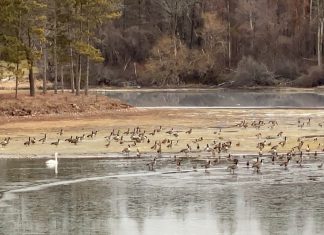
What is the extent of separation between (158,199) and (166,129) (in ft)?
75.9

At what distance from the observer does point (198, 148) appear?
116ft

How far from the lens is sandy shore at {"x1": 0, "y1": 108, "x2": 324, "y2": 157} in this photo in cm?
3616

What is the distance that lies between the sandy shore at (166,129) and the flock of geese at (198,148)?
8 cm

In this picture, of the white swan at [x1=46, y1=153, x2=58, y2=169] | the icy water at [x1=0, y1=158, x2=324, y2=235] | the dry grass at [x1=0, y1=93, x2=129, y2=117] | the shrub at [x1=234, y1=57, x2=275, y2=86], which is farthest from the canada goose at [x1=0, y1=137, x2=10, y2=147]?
the shrub at [x1=234, y1=57, x2=275, y2=86]

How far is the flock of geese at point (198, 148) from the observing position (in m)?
31.1

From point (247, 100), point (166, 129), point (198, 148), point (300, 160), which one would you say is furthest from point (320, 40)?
point (300, 160)

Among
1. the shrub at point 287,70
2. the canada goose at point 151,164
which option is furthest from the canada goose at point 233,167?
the shrub at point 287,70

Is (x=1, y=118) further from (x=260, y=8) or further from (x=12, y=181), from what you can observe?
(x=260, y=8)

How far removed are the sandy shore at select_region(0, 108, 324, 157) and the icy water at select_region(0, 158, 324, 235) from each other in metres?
4.59

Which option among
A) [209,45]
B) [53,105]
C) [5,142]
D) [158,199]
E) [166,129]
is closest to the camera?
[158,199]

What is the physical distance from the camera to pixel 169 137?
4128 centimetres

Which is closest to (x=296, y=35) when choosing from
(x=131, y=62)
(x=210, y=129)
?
(x=131, y=62)

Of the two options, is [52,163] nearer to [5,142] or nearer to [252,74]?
[5,142]

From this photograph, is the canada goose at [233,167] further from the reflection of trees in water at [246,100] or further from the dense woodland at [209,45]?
the dense woodland at [209,45]
